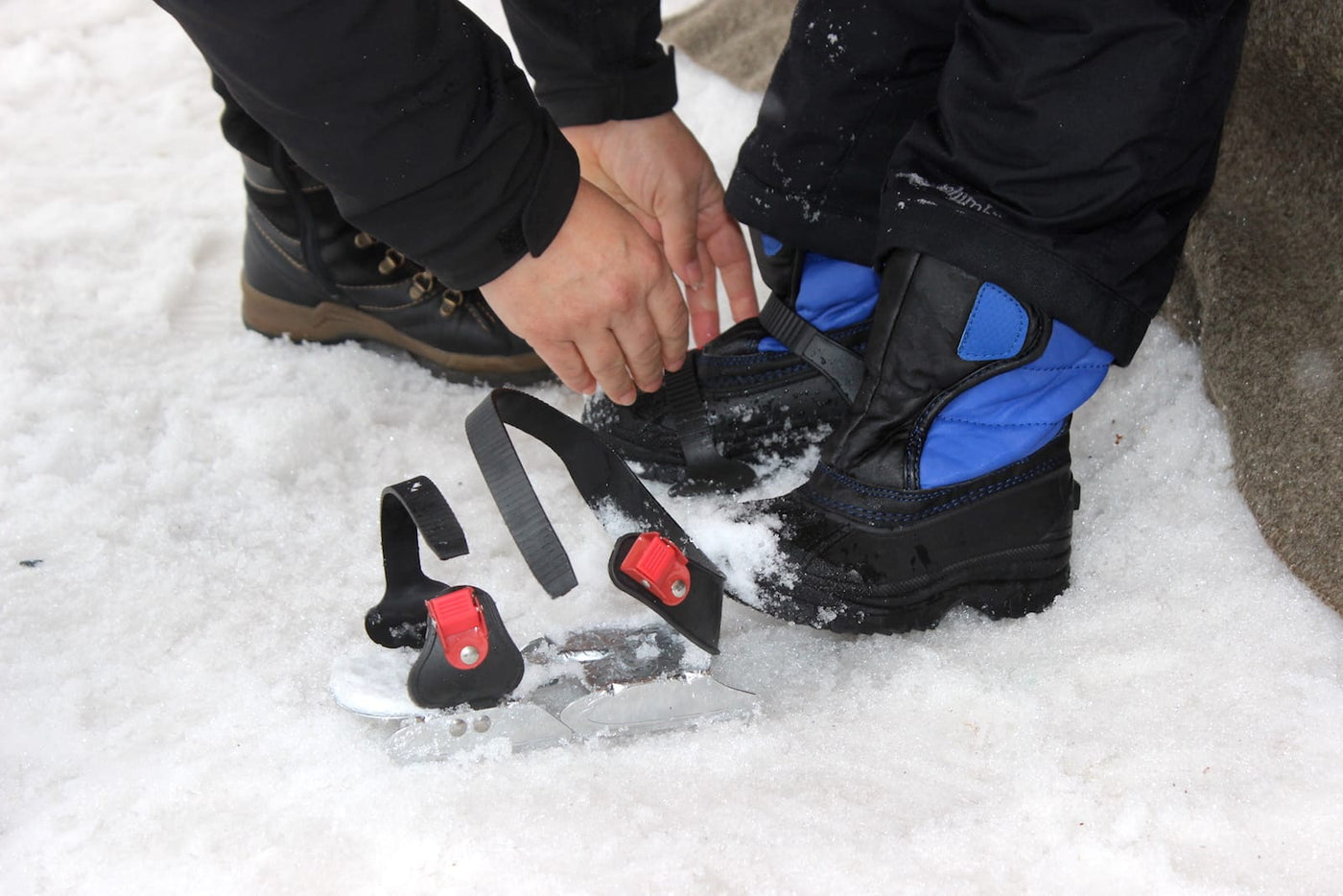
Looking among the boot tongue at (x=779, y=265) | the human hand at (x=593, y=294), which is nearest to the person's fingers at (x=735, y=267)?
the boot tongue at (x=779, y=265)

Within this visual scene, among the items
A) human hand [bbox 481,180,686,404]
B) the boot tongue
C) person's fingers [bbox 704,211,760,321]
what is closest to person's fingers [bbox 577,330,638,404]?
human hand [bbox 481,180,686,404]

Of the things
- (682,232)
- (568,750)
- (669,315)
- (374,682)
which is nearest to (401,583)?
(374,682)

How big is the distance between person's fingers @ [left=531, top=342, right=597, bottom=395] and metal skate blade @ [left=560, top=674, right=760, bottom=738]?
0.30 meters

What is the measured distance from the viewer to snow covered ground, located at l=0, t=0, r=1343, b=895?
28.5 inches

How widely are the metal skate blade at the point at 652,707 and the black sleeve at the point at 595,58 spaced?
64cm

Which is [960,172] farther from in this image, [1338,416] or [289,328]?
[289,328]

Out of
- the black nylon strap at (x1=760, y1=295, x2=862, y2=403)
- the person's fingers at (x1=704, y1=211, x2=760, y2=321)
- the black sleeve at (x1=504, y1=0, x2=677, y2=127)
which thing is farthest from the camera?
the person's fingers at (x1=704, y1=211, x2=760, y2=321)

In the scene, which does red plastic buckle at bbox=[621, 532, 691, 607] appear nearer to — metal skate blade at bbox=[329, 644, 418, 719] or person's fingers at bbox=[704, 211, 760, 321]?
metal skate blade at bbox=[329, 644, 418, 719]

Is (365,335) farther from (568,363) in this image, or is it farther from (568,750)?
(568,750)

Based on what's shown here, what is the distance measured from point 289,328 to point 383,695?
73 centimetres

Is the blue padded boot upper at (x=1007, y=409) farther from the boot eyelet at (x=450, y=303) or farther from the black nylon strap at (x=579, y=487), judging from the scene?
the boot eyelet at (x=450, y=303)

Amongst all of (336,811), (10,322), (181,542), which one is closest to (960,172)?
(336,811)

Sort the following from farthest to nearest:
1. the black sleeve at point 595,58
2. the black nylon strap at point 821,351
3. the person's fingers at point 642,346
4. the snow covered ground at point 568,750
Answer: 1. the black sleeve at point 595,58
2. the black nylon strap at point 821,351
3. the person's fingers at point 642,346
4. the snow covered ground at point 568,750

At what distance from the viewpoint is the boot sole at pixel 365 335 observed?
52.6 inches
